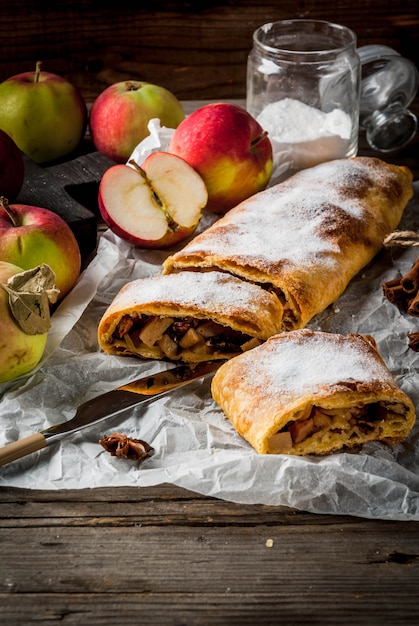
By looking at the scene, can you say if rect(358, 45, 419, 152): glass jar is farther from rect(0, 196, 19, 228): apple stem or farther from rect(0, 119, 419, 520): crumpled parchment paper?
rect(0, 196, 19, 228): apple stem

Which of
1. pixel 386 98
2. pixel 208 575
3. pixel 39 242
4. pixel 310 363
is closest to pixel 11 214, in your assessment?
pixel 39 242

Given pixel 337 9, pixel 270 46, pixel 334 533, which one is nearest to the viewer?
pixel 334 533

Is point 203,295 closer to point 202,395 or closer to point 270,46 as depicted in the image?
point 202,395

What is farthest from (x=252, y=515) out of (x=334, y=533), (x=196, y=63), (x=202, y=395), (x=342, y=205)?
(x=196, y=63)

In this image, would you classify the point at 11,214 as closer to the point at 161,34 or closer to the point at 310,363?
the point at 310,363

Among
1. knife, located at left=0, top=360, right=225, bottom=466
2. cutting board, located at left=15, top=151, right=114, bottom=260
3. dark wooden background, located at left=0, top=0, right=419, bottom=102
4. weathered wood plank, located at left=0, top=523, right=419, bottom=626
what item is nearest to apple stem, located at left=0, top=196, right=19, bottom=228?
cutting board, located at left=15, top=151, right=114, bottom=260
